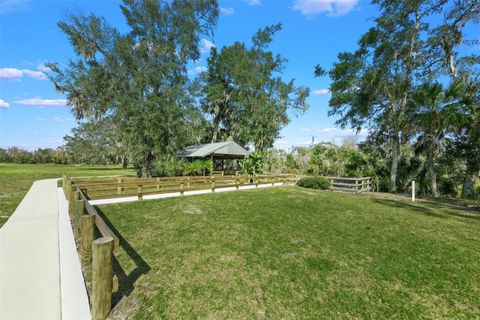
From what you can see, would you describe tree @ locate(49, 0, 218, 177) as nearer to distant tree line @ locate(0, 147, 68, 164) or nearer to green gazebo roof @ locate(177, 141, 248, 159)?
green gazebo roof @ locate(177, 141, 248, 159)

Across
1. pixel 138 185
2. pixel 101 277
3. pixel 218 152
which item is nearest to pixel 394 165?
pixel 218 152

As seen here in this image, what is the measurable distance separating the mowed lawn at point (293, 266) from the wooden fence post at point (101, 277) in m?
0.24

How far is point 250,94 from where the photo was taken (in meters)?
29.5

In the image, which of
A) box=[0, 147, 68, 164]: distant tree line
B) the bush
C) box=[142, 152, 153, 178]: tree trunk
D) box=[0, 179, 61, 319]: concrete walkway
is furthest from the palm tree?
box=[0, 147, 68, 164]: distant tree line

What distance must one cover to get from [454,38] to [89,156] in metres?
58.2

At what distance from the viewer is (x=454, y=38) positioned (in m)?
10.2

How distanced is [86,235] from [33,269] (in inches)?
45.7

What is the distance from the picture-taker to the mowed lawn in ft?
10.6

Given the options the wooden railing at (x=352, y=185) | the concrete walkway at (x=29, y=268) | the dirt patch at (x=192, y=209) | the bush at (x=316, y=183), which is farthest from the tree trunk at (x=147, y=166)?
the wooden railing at (x=352, y=185)

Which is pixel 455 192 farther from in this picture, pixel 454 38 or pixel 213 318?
pixel 213 318

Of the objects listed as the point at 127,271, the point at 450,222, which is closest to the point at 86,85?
the point at 127,271

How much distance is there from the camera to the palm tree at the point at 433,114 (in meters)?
13.6

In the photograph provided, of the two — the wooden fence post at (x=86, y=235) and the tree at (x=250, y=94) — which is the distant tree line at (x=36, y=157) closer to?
the tree at (x=250, y=94)

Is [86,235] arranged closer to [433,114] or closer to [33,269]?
[33,269]
